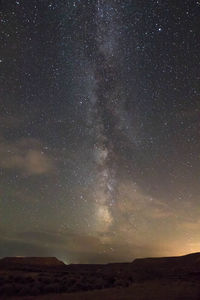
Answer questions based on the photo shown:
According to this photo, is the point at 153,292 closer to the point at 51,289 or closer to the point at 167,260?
the point at 51,289

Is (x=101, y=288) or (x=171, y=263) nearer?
(x=101, y=288)

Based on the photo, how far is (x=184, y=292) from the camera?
68.8 feet

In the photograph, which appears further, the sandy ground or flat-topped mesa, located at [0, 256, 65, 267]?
flat-topped mesa, located at [0, 256, 65, 267]

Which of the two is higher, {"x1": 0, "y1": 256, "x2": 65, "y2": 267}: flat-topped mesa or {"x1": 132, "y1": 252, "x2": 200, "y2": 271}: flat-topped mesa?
{"x1": 0, "y1": 256, "x2": 65, "y2": 267}: flat-topped mesa

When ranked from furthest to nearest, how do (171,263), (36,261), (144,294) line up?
(36,261) → (171,263) → (144,294)

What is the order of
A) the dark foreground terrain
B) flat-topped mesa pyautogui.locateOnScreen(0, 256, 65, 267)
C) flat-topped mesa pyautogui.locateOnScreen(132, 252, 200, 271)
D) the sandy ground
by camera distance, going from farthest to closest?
flat-topped mesa pyautogui.locateOnScreen(0, 256, 65, 267) → flat-topped mesa pyautogui.locateOnScreen(132, 252, 200, 271) → the dark foreground terrain → the sandy ground

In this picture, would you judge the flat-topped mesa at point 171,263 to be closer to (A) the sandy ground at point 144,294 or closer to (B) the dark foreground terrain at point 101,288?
(B) the dark foreground terrain at point 101,288

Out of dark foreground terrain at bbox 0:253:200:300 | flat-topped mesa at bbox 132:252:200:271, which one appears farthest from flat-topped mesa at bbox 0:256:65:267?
dark foreground terrain at bbox 0:253:200:300

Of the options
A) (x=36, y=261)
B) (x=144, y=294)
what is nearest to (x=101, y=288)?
(x=144, y=294)

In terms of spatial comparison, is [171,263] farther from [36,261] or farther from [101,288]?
[36,261]

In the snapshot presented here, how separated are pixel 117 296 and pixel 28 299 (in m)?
5.76

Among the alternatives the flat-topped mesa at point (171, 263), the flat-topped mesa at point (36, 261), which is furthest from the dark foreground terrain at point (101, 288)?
the flat-topped mesa at point (36, 261)

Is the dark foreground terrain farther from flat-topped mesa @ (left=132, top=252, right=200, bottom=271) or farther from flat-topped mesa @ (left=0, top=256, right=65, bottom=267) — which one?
flat-topped mesa @ (left=0, top=256, right=65, bottom=267)

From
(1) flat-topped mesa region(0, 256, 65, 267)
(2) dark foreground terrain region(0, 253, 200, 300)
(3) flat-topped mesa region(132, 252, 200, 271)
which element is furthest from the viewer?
(1) flat-topped mesa region(0, 256, 65, 267)
